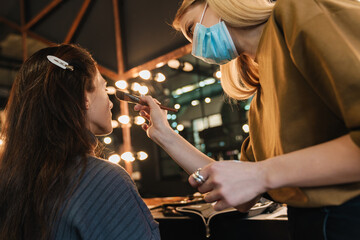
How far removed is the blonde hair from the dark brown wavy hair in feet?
1.84

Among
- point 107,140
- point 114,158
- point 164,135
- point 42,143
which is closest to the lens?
point 42,143

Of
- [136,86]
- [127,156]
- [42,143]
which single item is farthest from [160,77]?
[42,143]

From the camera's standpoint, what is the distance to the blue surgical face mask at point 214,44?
1059mm

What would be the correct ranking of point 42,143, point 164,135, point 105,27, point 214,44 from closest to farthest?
point 42,143 < point 214,44 < point 164,135 < point 105,27

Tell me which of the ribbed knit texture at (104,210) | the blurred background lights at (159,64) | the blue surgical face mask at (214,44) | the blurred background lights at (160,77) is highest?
the blurred background lights at (159,64)

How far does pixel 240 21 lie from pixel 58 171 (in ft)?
2.52

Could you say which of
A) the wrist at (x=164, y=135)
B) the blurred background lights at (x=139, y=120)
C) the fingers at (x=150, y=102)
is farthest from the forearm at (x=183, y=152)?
the blurred background lights at (x=139, y=120)

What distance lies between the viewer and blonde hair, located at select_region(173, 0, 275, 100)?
0.88 meters

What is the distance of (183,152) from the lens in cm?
118

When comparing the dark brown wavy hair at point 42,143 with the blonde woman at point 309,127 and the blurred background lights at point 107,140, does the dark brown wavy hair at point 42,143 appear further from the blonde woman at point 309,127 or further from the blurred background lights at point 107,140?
the blurred background lights at point 107,140

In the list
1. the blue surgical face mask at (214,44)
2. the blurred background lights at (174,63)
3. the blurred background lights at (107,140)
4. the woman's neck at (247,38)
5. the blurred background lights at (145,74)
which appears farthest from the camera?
the blurred background lights at (107,140)

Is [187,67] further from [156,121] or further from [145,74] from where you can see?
[156,121]

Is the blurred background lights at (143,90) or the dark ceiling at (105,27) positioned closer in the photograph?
the blurred background lights at (143,90)

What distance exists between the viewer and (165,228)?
1814 mm
